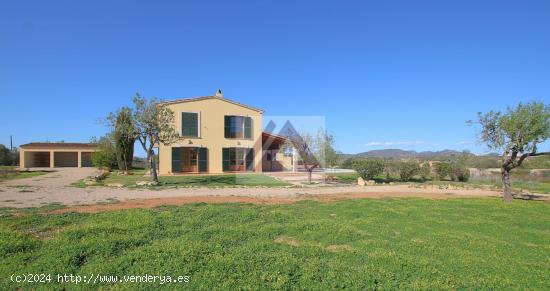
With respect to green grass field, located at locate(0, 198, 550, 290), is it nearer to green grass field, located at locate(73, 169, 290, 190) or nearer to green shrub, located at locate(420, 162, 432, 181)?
green grass field, located at locate(73, 169, 290, 190)

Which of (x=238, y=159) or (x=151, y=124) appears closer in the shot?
(x=151, y=124)

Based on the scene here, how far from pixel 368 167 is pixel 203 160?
Answer: 14466 millimetres

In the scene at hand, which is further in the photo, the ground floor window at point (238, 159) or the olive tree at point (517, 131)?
the ground floor window at point (238, 159)

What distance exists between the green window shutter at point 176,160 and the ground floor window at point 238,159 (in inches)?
160

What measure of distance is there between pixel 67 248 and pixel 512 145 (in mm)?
14988

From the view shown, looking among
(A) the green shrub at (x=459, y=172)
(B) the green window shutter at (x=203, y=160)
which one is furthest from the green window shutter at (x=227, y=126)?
(A) the green shrub at (x=459, y=172)

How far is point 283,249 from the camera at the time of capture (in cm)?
551

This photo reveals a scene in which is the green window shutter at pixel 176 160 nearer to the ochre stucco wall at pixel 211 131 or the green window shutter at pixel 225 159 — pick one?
the ochre stucco wall at pixel 211 131

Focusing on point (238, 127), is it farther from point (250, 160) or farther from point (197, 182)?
point (197, 182)

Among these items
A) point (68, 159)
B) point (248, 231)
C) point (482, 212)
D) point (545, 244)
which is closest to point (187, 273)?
point (248, 231)

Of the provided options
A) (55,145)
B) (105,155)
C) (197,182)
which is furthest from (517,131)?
(55,145)

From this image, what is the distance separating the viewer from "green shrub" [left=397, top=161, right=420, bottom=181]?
24.1 meters

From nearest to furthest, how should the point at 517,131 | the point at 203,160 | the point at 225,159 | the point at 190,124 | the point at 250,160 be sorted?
the point at 517,131 < the point at 190,124 < the point at 203,160 < the point at 225,159 < the point at 250,160

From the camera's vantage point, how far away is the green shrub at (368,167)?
75.5 feet
